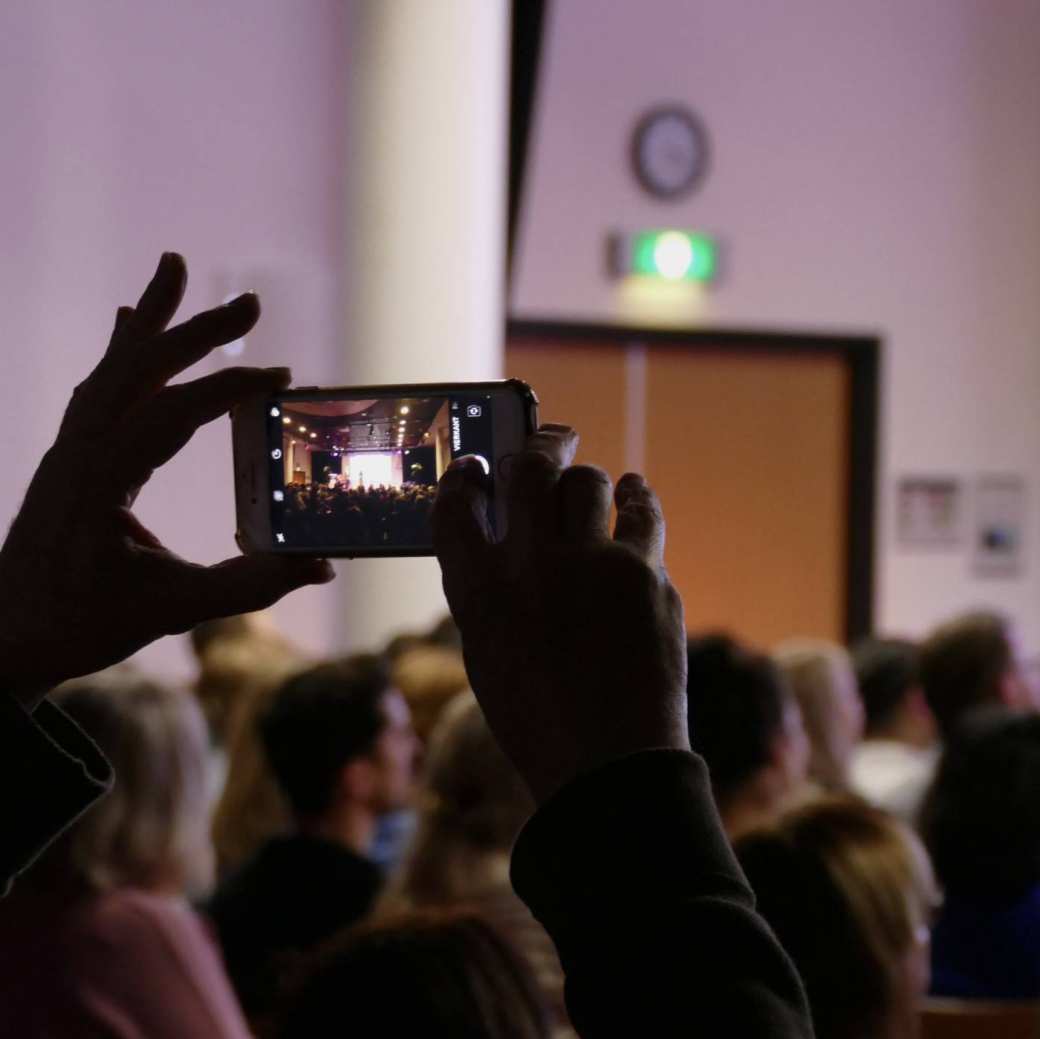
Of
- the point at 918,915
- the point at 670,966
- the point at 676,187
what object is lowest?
the point at 918,915

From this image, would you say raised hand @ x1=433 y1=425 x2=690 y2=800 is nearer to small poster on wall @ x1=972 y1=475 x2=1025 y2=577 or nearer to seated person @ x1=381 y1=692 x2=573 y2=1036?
seated person @ x1=381 y1=692 x2=573 y2=1036

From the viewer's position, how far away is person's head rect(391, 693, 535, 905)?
191cm

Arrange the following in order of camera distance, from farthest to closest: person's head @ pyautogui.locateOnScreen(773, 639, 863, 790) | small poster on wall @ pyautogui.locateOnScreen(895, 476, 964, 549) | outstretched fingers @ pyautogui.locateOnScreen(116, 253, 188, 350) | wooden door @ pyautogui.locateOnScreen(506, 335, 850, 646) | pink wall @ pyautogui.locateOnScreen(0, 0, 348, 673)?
1. small poster on wall @ pyautogui.locateOnScreen(895, 476, 964, 549)
2. wooden door @ pyautogui.locateOnScreen(506, 335, 850, 646)
3. person's head @ pyautogui.locateOnScreen(773, 639, 863, 790)
4. pink wall @ pyautogui.locateOnScreen(0, 0, 348, 673)
5. outstretched fingers @ pyautogui.locateOnScreen(116, 253, 188, 350)

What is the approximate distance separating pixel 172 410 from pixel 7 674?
0.14m

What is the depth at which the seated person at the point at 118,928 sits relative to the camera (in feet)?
4.82

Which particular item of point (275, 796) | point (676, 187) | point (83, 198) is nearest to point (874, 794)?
point (275, 796)

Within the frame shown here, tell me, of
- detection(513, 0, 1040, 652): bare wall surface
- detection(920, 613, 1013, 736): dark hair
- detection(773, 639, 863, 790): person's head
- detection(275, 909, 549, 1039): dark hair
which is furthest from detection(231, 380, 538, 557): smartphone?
detection(513, 0, 1040, 652): bare wall surface

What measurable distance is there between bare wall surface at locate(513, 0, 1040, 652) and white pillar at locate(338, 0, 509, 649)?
1875mm

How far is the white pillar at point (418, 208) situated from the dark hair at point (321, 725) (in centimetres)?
93

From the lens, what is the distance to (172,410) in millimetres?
670

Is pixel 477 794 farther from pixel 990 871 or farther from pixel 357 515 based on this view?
pixel 357 515

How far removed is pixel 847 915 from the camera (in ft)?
4.81

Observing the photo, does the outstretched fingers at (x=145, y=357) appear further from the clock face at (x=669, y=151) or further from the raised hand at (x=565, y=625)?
the clock face at (x=669, y=151)

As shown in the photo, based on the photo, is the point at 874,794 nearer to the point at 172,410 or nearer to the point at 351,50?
the point at 351,50
